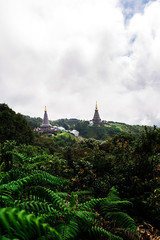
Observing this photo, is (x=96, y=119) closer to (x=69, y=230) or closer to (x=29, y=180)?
(x=29, y=180)

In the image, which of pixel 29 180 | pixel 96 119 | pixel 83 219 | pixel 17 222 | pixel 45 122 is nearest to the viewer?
pixel 17 222

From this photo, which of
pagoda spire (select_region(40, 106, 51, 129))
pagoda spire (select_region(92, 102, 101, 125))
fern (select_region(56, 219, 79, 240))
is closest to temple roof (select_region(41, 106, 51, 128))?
pagoda spire (select_region(40, 106, 51, 129))

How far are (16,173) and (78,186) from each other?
4136 millimetres

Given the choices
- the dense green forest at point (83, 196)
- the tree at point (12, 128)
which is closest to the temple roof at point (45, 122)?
the tree at point (12, 128)

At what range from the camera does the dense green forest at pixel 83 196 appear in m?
1.46

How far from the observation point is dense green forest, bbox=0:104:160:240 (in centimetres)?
146

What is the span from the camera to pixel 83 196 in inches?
151

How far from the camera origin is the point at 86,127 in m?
84.4

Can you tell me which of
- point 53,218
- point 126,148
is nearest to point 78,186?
point 126,148

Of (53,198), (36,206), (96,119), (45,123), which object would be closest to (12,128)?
(53,198)

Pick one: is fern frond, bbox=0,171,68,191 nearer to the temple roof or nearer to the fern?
the fern

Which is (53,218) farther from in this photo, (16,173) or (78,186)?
(78,186)

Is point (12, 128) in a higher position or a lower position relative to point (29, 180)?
higher

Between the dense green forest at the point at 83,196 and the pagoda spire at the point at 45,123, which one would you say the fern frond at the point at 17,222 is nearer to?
the dense green forest at the point at 83,196
